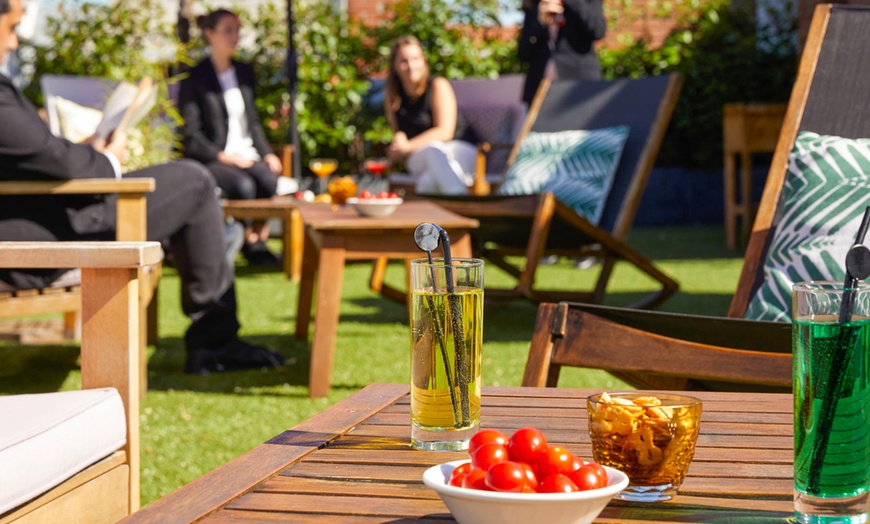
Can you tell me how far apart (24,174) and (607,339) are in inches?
64.0

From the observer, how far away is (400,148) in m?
6.44

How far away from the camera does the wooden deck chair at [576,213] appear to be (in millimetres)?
4422

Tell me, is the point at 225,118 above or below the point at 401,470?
above

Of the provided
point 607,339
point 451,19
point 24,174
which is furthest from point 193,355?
point 451,19

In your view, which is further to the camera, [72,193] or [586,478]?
[72,193]

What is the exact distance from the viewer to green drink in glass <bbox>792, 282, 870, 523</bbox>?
3.11 ft

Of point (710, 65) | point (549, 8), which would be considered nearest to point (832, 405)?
point (549, 8)

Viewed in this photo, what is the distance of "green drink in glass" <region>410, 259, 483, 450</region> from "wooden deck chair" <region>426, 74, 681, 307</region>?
3125 mm

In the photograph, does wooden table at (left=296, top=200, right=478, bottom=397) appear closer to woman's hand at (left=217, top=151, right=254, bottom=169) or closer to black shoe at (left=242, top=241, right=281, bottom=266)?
woman's hand at (left=217, top=151, right=254, bottom=169)

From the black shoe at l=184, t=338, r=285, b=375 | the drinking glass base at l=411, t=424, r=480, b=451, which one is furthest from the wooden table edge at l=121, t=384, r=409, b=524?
the black shoe at l=184, t=338, r=285, b=375

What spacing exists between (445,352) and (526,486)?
0.96 ft

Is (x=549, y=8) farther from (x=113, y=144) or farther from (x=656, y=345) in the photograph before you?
(x=656, y=345)

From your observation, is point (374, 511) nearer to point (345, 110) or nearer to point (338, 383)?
point (338, 383)

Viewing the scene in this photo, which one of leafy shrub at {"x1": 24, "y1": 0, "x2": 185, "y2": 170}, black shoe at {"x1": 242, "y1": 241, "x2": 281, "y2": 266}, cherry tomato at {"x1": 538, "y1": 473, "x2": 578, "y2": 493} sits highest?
leafy shrub at {"x1": 24, "y1": 0, "x2": 185, "y2": 170}
